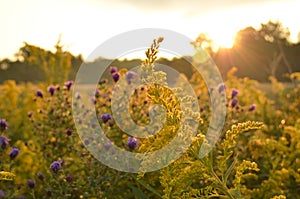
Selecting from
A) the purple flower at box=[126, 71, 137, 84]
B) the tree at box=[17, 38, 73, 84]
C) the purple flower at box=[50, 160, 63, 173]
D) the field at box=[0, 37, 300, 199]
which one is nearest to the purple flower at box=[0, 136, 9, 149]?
the field at box=[0, 37, 300, 199]

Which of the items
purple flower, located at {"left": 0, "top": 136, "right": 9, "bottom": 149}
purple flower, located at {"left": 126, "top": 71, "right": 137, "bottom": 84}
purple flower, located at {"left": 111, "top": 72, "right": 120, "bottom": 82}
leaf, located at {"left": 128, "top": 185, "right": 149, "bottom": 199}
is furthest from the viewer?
purple flower, located at {"left": 126, "top": 71, "right": 137, "bottom": 84}

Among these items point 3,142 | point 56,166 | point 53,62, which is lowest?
point 56,166

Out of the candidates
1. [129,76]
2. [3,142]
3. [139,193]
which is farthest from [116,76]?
[139,193]

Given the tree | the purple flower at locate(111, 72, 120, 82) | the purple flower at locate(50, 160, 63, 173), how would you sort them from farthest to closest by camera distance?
the tree < the purple flower at locate(111, 72, 120, 82) < the purple flower at locate(50, 160, 63, 173)

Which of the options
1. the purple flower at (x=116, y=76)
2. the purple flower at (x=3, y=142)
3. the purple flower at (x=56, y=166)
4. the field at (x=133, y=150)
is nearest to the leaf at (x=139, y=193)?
the field at (x=133, y=150)

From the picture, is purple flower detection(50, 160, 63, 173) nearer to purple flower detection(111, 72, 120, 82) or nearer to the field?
the field

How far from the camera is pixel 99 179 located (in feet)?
11.5

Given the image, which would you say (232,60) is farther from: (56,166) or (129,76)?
(56,166)

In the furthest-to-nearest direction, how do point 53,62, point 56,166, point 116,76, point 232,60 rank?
point 232,60
point 53,62
point 116,76
point 56,166

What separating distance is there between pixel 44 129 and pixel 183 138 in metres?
2.65

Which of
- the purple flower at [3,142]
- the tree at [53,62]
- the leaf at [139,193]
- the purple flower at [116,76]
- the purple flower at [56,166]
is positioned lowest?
the leaf at [139,193]

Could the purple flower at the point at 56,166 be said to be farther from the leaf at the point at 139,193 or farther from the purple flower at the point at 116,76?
the purple flower at the point at 116,76

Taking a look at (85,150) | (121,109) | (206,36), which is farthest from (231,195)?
(206,36)

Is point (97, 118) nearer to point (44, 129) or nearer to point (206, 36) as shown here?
point (44, 129)
